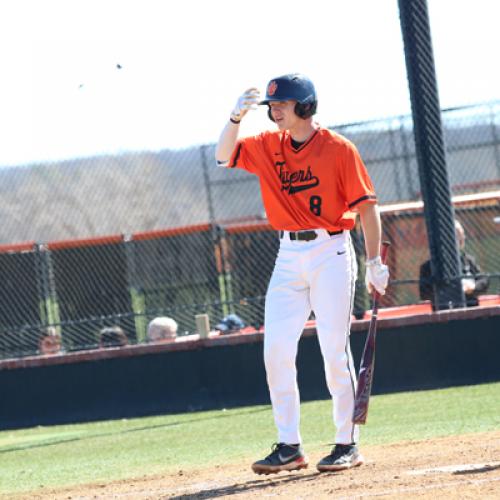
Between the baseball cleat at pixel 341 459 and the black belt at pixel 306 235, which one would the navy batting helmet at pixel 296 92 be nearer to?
the black belt at pixel 306 235

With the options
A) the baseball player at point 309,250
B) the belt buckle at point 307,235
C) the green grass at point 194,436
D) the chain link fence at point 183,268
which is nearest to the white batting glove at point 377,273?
the baseball player at point 309,250

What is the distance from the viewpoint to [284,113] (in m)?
7.11

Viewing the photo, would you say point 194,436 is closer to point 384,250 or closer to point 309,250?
point 384,250

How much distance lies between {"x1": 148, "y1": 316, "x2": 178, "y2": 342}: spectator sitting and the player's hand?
6.35 m

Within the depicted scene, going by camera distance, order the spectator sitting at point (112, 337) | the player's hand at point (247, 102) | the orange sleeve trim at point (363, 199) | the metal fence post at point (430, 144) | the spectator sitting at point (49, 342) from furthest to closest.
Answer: the spectator sitting at point (49, 342) → the spectator sitting at point (112, 337) → the metal fence post at point (430, 144) → the player's hand at point (247, 102) → the orange sleeve trim at point (363, 199)

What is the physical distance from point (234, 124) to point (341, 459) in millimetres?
1987

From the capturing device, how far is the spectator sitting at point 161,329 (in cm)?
1337

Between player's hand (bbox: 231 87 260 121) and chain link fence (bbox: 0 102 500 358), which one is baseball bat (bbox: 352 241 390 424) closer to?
player's hand (bbox: 231 87 260 121)

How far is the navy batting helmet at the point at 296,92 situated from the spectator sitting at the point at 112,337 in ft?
22.0

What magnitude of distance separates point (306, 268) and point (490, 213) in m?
8.57

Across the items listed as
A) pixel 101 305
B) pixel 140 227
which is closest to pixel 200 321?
pixel 101 305

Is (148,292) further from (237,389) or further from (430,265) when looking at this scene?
(430,265)

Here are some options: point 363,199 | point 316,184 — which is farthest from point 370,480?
point 316,184

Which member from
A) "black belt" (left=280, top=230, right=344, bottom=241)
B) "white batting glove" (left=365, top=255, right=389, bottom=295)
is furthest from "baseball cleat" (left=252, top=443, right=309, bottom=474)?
"black belt" (left=280, top=230, right=344, bottom=241)
